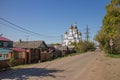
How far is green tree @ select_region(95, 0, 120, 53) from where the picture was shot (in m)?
44.6

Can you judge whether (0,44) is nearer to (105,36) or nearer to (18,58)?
(18,58)

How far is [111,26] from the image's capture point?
158 ft

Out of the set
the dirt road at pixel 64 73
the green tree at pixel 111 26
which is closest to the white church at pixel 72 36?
the green tree at pixel 111 26

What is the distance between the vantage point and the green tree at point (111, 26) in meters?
44.6

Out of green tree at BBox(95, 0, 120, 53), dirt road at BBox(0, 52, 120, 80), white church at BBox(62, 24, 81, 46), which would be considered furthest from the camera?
white church at BBox(62, 24, 81, 46)

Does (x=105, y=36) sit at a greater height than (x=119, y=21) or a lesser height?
lesser

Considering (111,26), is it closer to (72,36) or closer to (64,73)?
(64,73)

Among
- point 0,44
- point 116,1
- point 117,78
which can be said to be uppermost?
point 116,1

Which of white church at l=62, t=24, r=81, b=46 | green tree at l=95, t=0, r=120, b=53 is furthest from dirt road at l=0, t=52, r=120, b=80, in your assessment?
white church at l=62, t=24, r=81, b=46

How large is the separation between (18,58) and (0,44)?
1286cm

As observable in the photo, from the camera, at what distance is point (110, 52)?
164 feet

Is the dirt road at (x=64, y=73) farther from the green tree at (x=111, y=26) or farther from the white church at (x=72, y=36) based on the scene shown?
the white church at (x=72, y=36)

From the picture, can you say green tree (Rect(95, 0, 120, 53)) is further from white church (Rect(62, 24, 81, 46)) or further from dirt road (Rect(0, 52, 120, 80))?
white church (Rect(62, 24, 81, 46))

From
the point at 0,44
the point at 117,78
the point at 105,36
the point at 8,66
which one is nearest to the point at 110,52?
the point at 105,36
